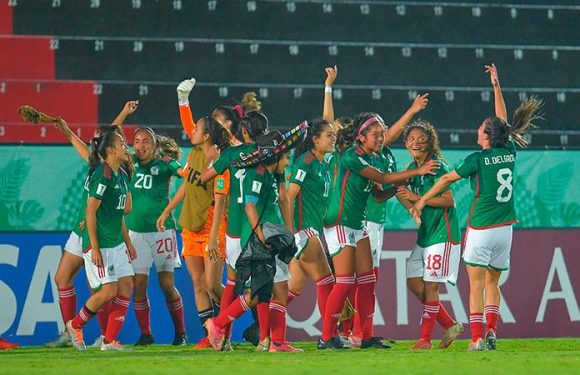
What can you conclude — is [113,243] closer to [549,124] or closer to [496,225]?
[496,225]

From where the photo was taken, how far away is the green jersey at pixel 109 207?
10781 millimetres

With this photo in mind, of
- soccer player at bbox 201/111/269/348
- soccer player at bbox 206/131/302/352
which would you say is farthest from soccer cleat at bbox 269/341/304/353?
soccer player at bbox 201/111/269/348

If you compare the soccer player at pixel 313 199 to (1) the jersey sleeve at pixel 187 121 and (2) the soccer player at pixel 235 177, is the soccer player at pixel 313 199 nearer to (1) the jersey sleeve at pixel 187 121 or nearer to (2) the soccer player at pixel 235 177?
(2) the soccer player at pixel 235 177

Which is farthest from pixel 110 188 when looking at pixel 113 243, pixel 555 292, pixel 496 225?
pixel 555 292

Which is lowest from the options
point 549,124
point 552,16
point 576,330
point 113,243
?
point 576,330

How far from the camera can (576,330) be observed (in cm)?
1388

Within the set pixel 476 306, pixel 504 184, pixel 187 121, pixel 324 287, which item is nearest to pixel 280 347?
pixel 324 287

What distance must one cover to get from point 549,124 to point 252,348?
7.71m

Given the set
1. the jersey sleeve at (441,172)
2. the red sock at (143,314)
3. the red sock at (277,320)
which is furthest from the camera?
the red sock at (143,314)

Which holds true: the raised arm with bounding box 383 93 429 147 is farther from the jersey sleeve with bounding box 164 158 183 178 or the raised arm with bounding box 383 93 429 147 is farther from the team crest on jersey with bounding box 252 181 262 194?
the jersey sleeve with bounding box 164 158 183 178

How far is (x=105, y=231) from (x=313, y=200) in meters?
1.87

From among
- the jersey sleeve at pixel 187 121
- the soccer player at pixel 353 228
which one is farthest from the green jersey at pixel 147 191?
the soccer player at pixel 353 228

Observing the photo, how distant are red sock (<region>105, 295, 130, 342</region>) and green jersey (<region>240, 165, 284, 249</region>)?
1.56 metres

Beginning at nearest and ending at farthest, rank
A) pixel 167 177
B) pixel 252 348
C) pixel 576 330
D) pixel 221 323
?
pixel 221 323, pixel 252 348, pixel 167 177, pixel 576 330
